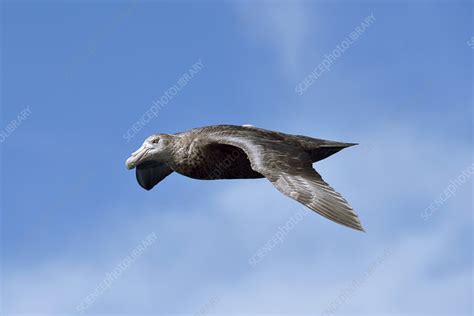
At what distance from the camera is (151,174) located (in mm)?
17219

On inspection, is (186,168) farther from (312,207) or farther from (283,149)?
(312,207)

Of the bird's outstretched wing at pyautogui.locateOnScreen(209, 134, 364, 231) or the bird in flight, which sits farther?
the bird in flight

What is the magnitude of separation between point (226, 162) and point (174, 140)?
1.12m

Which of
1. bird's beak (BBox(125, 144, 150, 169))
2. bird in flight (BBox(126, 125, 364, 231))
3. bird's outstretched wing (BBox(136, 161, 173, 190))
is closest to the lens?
bird in flight (BBox(126, 125, 364, 231))

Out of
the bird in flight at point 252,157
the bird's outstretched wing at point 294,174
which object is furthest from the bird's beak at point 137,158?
the bird's outstretched wing at point 294,174

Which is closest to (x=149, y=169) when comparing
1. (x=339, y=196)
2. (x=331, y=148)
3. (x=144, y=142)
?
(x=144, y=142)

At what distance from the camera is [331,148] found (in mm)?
14984

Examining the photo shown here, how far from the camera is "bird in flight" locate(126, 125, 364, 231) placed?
12.5 meters

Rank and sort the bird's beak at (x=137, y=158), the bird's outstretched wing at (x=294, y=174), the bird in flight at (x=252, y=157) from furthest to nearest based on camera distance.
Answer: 1. the bird's beak at (x=137, y=158)
2. the bird in flight at (x=252, y=157)
3. the bird's outstretched wing at (x=294, y=174)

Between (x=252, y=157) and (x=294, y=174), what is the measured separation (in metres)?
0.74

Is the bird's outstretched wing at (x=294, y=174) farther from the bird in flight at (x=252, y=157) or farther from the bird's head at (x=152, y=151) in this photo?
the bird's head at (x=152, y=151)

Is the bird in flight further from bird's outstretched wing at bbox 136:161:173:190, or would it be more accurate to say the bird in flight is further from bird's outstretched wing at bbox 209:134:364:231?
bird's outstretched wing at bbox 136:161:173:190

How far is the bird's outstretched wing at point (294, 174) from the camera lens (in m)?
12.1

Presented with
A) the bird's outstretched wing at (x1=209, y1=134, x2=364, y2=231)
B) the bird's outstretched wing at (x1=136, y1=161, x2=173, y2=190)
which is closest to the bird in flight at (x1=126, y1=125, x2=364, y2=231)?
the bird's outstretched wing at (x1=209, y1=134, x2=364, y2=231)
